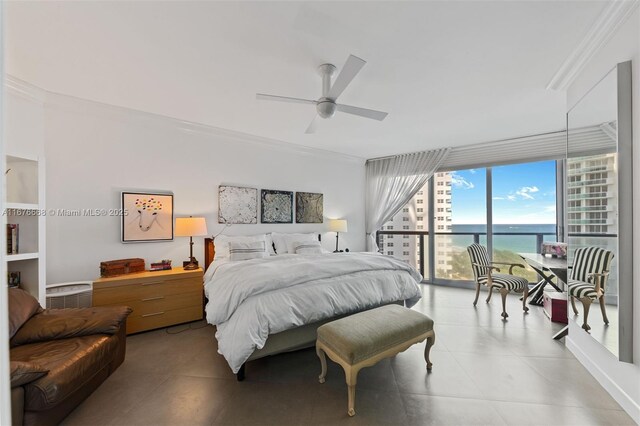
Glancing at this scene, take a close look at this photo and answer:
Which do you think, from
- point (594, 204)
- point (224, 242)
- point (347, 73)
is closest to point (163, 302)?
point (224, 242)

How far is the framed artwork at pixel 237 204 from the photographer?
3.91 m

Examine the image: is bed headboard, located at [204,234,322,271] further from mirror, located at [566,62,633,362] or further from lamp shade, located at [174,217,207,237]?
mirror, located at [566,62,633,362]

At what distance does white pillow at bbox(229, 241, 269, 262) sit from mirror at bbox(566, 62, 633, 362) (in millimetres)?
3336

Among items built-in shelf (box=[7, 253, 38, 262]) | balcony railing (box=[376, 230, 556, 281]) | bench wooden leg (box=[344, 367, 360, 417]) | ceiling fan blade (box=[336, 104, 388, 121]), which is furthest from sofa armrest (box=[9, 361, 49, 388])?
balcony railing (box=[376, 230, 556, 281])

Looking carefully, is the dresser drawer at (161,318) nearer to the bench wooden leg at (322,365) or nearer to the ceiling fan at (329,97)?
the bench wooden leg at (322,365)

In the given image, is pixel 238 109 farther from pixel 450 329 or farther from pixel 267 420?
pixel 450 329

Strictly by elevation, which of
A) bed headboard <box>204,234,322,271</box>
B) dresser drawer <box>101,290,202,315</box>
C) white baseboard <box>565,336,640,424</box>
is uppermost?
bed headboard <box>204,234,322,271</box>

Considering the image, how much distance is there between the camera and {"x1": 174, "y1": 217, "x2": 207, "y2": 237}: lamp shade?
3.28m

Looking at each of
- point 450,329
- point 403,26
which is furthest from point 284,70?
point 450,329

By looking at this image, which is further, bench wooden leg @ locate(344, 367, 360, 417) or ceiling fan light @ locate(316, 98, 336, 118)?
ceiling fan light @ locate(316, 98, 336, 118)

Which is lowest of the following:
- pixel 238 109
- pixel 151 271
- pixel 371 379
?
pixel 371 379

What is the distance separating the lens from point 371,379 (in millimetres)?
2146

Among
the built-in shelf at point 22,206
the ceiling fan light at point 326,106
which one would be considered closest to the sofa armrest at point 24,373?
the built-in shelf at point 22,206

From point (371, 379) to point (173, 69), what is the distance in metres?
3.16
